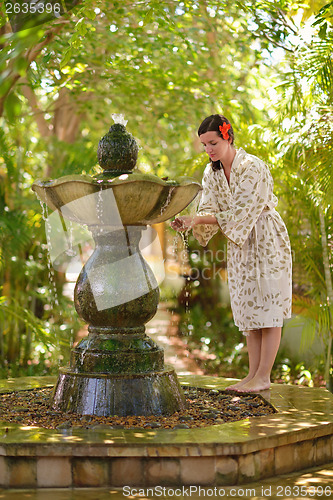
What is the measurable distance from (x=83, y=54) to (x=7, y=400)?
5015mm

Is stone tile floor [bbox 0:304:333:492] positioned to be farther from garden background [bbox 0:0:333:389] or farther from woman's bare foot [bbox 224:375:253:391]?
garden background [bbox 0:0:333:389]

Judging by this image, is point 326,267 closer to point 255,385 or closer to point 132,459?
point 255,385

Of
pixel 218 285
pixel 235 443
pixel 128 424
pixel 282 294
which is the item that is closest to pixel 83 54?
pixel 218 285

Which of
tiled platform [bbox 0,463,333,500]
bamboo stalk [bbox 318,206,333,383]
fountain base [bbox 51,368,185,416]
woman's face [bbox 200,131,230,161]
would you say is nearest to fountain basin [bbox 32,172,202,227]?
woman's face [bbox 200,131,230,161]

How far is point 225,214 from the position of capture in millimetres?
4195

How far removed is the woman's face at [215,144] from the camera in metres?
4.30

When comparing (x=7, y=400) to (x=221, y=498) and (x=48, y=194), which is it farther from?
(x=221, y=498)

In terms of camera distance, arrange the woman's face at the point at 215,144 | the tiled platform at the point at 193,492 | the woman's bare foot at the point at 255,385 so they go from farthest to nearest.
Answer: the woman's bare foot at the point at 255,385 < the woman's face at the point at 215,144 < the tiled platform at the point at 193,492

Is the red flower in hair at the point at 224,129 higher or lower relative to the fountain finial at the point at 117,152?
higher

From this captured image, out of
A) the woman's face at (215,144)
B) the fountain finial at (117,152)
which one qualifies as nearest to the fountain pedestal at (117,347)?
the fountain finial at (117,152)

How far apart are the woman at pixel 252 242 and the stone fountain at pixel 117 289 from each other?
15.6 inches

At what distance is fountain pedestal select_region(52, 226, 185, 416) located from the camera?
12.3 feet

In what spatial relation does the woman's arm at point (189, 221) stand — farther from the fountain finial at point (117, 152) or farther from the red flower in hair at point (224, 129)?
the red flower in hair at point (224, 129)

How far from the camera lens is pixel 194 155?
24.6ft
